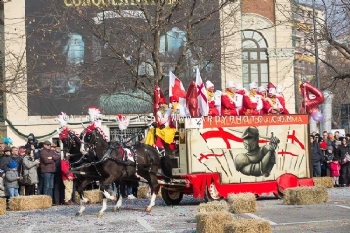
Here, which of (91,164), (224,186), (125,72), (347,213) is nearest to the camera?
(347,213)

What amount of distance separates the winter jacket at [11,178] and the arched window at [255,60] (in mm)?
19752

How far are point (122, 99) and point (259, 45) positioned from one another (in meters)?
7.21

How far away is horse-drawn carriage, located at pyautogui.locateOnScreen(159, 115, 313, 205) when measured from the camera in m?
20.2

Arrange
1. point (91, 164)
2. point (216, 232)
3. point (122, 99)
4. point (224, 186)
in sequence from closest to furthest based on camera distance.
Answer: point (216, 232), point (91, 164), point (224, 186), point (122, 99)

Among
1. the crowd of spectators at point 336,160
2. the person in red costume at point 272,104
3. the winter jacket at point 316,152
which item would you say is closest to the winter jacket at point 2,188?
the person in red costume at point 272,104

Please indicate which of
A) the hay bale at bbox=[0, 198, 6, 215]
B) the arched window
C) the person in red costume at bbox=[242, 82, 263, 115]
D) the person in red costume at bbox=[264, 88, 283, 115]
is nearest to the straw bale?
the person in red costume at bbox=[264, 88, 283, 115]

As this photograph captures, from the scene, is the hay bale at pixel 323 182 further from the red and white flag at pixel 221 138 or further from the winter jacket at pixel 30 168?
the winter jacket at pixel 30 168

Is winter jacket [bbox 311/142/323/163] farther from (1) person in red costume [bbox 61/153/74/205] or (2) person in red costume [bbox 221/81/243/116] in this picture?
(1) person in red costume [bbox 61/153/74/205]

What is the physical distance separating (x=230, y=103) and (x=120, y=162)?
3542 mm

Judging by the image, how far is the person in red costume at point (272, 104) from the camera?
72.1 feet

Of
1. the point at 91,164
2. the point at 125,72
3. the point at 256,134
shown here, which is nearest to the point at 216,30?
the point at 125,72

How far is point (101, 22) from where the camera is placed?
98.0 ft

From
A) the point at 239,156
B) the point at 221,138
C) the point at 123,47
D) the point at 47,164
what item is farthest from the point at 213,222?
the point at 123,47

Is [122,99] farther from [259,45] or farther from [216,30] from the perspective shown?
[216,30]
